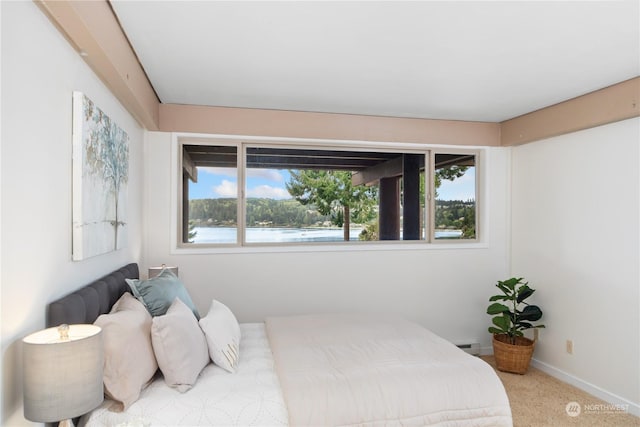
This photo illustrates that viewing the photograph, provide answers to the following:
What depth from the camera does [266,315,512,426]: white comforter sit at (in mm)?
1913

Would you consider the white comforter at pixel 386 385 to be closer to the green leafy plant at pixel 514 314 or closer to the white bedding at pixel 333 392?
the white bedding at pixel 333 392

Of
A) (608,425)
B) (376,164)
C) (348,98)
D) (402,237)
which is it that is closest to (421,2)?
(348,98)

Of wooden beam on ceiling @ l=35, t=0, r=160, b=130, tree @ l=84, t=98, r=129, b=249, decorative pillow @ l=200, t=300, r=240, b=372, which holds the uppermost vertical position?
wooden beam on ceiling @ l=35, t=0, r=160, b=130

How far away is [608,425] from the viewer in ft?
9.46

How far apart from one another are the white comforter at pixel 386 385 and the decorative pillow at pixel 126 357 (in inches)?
A: 26.5

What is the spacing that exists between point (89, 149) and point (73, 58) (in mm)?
444

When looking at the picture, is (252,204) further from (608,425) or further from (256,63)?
(608,425)

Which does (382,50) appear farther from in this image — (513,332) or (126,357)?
(513,332)

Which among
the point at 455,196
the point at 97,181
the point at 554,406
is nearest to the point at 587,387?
the point at 554,406

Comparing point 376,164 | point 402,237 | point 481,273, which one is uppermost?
point 376,164

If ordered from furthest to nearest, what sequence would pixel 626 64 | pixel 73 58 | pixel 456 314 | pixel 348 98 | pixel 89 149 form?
1. pixel 456 314
2. pixel 348 98
3. pixel 626 64
4. pixel 89 149
5. pixel 73 58

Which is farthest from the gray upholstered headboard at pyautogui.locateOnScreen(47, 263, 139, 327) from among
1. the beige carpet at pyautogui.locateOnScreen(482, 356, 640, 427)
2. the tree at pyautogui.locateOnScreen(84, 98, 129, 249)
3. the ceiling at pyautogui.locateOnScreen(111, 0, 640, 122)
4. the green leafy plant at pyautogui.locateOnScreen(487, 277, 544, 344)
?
the green leafy plant at pyautogui.locateOnScreen(487, 277, 544, 344)

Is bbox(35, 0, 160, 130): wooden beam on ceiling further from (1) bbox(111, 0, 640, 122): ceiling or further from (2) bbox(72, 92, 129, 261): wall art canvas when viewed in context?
(2) bbox(72, 92, 129, 261): wall art canvas

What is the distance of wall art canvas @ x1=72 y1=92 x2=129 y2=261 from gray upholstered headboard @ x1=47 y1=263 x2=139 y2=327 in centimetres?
17
